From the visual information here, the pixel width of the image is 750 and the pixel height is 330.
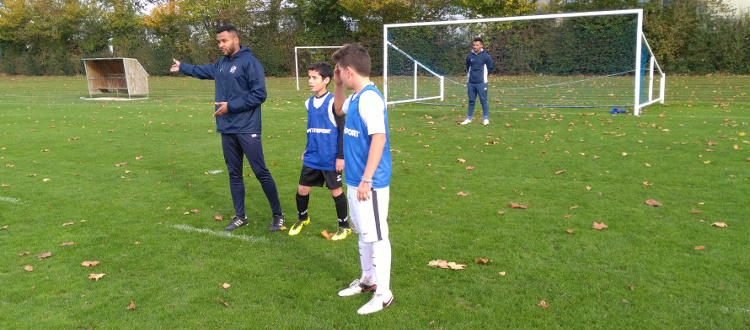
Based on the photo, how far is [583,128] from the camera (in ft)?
36.8

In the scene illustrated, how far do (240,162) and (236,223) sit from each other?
60 cm

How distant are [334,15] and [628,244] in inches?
1365

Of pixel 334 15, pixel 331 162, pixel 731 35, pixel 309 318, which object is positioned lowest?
pixel 309 318

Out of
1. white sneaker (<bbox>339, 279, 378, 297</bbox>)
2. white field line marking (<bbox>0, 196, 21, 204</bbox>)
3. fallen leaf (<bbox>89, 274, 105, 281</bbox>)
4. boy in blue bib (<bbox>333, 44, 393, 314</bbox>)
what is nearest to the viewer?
boy in blue bib (<bbox>333, 44, 393, 314</bbox>)

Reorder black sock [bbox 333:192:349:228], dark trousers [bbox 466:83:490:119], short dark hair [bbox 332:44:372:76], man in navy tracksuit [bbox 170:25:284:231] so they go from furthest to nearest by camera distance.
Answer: dark trousers [bbox 466:83:490:119] < black sock [bbox 333:192:349:228] < man in navy tracksuit [bbox 170:25:284:231] < short dark hair [bbox 332:44:372:76]

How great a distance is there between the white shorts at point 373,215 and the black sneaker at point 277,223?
204 centimetres

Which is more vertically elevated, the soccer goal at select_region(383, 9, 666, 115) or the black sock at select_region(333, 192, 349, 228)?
the soccer goal at select_region(383, 9, 666, 115)

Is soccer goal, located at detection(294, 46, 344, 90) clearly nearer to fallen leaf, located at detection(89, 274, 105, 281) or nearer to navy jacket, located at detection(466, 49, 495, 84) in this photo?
navy jacket, located at detection(466, 49, 495, 84)

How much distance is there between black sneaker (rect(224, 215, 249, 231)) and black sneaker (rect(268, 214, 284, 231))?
292 mm

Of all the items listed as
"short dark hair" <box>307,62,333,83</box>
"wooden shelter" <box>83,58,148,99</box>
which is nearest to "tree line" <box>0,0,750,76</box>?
"wooden shelter" <box>83,58,148,99</box>

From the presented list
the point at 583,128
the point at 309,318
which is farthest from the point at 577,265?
the point at 583,128

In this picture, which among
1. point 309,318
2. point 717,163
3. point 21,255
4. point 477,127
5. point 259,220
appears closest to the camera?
point 309,318

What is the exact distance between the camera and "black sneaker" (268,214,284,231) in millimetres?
5371

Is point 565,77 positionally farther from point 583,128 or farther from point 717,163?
point 717,163
